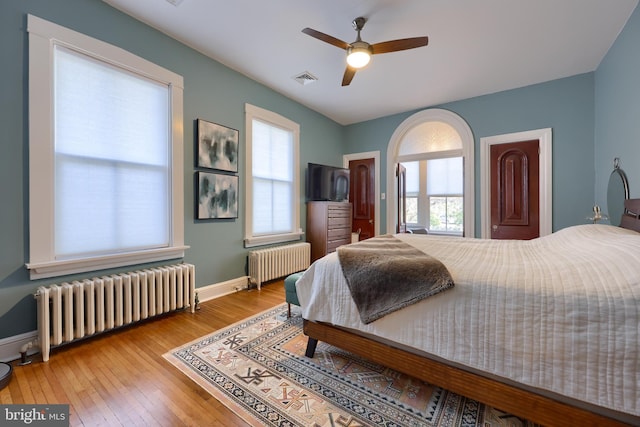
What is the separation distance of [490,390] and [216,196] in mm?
3010

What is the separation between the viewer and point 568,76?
3.41 m

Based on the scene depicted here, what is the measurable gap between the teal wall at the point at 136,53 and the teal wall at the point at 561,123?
123 inches

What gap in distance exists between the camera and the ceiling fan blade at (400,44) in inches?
87.3

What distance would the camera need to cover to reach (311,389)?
5.07ft

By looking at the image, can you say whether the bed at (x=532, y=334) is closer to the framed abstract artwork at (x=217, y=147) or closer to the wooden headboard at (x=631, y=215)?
the wooden headboard at (x=631, y=215)

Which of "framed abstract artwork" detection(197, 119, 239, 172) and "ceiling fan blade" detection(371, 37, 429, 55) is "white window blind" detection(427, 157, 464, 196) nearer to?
"ceiling fan blade" detection(371, 37, 429, 55)

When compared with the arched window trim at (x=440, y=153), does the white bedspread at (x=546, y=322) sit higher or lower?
lower

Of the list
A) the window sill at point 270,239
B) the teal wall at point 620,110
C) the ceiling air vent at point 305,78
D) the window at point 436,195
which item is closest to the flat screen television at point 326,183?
the window sill at point 270,239

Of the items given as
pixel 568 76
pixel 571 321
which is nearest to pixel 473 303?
pixel 571 321

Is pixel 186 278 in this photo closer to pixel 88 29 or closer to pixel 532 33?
pixel 88 29

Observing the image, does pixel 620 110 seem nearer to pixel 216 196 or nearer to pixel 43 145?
Answer: pixel 216 196

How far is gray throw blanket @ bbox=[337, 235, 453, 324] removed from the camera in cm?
136

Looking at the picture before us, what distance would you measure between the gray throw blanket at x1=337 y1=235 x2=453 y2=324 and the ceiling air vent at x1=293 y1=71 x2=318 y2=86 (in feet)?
9.02

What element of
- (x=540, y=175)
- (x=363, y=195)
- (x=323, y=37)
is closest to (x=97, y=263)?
(x=323, y=37)
